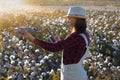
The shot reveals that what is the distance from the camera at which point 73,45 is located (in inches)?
175

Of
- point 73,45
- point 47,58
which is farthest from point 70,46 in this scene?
point 47,58

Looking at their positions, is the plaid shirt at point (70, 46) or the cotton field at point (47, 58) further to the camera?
the cotton field at point (47, 58)

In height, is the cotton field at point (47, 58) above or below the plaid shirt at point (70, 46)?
below

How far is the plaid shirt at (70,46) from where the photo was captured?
4.31 meters

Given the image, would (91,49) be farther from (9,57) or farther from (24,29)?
(24,29)

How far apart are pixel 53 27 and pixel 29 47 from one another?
2.41 meters

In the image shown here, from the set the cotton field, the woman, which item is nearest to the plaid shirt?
the woman

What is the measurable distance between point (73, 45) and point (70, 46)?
34 mm

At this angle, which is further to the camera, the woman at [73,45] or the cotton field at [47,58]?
the cotton field at [47,58]

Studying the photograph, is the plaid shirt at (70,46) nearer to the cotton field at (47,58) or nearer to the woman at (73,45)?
the woman at (73,45)

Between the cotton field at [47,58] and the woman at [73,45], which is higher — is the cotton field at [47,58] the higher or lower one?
the lower one

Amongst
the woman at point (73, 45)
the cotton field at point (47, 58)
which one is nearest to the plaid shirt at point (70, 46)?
the woman at point (73, 45)

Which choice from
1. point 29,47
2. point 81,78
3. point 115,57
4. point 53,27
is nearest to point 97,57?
point 115,57

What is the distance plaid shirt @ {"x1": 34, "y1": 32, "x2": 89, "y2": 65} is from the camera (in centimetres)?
431
